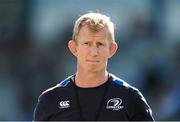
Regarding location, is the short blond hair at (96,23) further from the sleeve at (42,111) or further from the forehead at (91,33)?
the sleeve at (42,111)

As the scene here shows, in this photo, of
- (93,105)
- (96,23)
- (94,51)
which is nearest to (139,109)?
(93,105)

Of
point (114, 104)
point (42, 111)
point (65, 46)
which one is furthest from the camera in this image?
point (65, 46)

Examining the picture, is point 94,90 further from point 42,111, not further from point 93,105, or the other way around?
point 42,111

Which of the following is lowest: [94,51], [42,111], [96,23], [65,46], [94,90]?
[65,46]

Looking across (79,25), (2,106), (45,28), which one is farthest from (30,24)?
(79,25)

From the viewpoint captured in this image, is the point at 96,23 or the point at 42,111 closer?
the point at 96,23

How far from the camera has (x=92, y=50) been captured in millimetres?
4992

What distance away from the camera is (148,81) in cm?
1141

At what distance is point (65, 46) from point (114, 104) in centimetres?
728

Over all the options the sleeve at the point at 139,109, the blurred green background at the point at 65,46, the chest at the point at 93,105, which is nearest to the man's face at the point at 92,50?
the chest at the point at 93,105

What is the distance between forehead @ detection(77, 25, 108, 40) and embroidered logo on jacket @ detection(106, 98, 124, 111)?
0.39m

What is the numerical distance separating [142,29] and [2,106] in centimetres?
240

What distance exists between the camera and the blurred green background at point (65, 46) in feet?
38.0

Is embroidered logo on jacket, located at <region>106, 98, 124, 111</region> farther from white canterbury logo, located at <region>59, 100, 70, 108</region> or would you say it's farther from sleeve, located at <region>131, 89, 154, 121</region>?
white canterbury logo, located at <region>59, 100, 70, 108</region>
